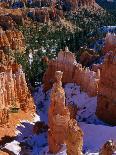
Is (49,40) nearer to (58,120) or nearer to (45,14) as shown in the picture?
(45,14)

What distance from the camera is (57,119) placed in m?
38.2

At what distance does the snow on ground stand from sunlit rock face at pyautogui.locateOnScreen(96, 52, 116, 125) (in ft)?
3.40

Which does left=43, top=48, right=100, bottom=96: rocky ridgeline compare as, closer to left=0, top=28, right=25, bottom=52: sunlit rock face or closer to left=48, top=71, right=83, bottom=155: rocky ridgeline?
left=48, top=71, right=83, bottom=155: rocky ridgeline

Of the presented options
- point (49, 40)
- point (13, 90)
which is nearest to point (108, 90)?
point (13, 90)

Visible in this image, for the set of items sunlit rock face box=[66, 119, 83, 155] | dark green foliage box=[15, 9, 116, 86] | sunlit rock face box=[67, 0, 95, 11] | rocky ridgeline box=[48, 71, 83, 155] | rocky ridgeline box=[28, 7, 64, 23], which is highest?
sunlit rock face box=[66, 119, 83, 155]

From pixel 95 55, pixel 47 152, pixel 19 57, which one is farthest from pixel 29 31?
pixel 47 152

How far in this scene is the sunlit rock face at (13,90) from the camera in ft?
154

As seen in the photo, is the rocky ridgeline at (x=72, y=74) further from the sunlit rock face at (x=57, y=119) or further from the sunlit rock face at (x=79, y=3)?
the sunlit rock face at (x=79, y=3)

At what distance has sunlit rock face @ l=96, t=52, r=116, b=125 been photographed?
1842 inches

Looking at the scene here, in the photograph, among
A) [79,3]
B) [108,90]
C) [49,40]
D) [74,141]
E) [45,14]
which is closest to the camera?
[74,141]

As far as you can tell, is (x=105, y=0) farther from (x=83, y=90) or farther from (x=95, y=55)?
(x=83, y=90)

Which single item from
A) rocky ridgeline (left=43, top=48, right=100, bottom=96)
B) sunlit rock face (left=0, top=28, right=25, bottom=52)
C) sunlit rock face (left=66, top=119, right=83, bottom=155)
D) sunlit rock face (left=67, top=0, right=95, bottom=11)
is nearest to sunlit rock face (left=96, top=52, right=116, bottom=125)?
rocky ridgeline (left=43, top=48, right=100, bottom=96)

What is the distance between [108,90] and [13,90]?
32.1 ft

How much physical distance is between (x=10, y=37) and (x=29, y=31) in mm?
15967
